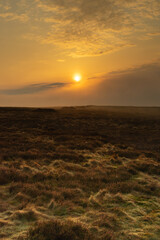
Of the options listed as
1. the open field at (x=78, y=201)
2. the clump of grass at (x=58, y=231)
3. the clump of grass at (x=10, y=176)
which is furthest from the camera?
the clump of grass at (x=10, y=176)

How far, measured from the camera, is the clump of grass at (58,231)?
470cm

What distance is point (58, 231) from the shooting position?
16.2ft

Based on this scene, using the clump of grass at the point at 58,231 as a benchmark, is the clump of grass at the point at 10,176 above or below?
below

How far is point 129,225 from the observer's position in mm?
5664

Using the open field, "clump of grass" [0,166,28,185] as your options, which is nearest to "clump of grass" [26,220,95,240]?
the open field

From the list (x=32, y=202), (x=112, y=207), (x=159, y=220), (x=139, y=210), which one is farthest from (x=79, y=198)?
(x=159, y=220)

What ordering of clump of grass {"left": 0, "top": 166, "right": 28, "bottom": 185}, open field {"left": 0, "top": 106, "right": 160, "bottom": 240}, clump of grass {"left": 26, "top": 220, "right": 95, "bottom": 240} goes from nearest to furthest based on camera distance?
clump of grass {"left": 26, "top": 220, "right": 95, "bottom": 240}
open field {"left": 0, "top": 106, "right": 160, "bottom": 240}
clump of grass {"left": 0, "top": 166, "right": 28, "bottom": 185}

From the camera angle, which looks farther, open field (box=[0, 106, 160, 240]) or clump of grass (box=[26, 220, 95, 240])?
open field (box=[0, 106, 160, 240])

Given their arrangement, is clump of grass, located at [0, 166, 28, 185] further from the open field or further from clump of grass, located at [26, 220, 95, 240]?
clump of grass, located at [26, 220, 95, 240]

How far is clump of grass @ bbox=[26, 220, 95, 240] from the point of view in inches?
185

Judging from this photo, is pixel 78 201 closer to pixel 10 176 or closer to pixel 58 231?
pixel 58 231

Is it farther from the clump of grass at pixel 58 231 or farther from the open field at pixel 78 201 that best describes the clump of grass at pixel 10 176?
the clump of grass at pixel 58 231

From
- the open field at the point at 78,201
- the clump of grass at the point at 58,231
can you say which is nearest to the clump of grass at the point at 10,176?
the open field at the point at 78,201

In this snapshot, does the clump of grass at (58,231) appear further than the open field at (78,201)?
No
